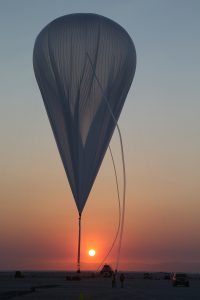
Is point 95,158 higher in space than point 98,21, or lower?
lower

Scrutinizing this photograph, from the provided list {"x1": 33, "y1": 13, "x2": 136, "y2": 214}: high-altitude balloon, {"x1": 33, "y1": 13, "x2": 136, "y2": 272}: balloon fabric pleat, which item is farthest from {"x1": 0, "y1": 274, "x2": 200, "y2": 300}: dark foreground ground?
{"x1": 33, "y1": 13, "x2": 136, "y2": 214}: high-altitude balloon

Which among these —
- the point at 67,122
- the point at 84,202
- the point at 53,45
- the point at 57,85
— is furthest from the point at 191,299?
the point at 53,45

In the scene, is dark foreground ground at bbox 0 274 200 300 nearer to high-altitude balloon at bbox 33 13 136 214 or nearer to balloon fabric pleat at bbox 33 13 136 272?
balloon fabric pleat at bbox 33 13 136 272

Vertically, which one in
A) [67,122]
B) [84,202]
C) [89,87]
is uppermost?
[89,87]

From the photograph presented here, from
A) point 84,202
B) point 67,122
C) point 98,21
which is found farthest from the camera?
point 98,21

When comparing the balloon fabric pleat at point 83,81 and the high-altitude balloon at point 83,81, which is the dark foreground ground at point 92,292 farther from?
the high-altitude balloon at point 83,81

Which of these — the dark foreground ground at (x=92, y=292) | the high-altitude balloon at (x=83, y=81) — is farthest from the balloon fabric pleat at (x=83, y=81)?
the dark foreground ground at (x=92, y=292)

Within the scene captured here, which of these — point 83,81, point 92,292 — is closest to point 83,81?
point 83,81

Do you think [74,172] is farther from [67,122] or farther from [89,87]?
[89,87]

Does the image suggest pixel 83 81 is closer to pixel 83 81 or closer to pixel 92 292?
pixel 83 81

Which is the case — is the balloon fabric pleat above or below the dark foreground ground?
above
